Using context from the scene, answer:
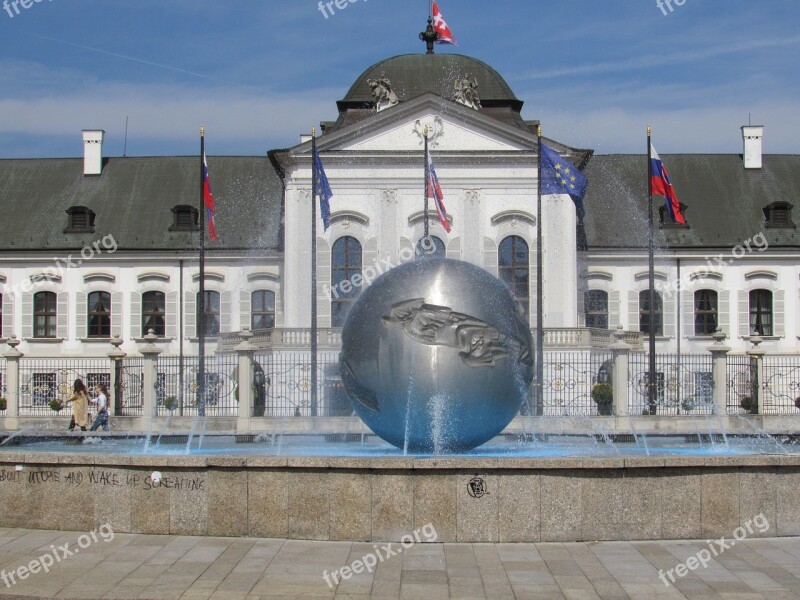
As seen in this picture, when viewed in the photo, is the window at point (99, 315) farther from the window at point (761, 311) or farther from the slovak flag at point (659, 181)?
the window at point (761, 311)

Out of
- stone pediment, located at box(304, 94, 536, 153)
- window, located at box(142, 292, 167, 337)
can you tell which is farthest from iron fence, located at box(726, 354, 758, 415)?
window, located at box(142, 292, 167, 337)

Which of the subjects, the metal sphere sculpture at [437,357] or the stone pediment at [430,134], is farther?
the stone pediment at [430,134]

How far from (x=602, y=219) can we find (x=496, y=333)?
112 ft

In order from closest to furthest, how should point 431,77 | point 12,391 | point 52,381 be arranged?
point 12,391, point 52,381, point 431,77

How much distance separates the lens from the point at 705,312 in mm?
45594

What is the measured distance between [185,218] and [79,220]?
14.3 feet

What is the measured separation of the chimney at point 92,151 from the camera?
49.5 m

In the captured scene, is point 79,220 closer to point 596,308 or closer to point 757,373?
point 596,308

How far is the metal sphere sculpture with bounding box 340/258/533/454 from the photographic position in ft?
44.7

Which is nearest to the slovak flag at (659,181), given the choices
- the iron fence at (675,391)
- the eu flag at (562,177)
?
the eu flag at (562,177)

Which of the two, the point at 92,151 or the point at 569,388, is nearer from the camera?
the point at 569,388

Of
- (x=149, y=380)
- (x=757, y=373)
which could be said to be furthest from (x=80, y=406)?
(x=757, y=373)

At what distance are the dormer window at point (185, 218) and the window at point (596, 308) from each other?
16.3 metres

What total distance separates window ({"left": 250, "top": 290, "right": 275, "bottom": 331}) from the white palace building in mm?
63
